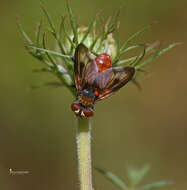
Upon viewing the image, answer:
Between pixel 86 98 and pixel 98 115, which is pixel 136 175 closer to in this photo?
pixel 86 98

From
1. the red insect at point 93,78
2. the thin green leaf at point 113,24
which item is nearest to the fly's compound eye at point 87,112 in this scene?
the red insect at point 93,78

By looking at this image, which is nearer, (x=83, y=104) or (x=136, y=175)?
(x=83, y=104)

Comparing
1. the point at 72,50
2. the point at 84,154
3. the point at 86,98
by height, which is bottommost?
the point at 84,154

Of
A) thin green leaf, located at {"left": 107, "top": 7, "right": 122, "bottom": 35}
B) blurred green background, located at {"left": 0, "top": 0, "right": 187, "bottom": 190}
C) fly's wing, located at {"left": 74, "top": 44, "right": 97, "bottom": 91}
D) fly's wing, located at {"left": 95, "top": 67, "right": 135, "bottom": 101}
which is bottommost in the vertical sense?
fly's wing, located at {"left": 95, "top": 67, "right": 135, "bottom": 101}

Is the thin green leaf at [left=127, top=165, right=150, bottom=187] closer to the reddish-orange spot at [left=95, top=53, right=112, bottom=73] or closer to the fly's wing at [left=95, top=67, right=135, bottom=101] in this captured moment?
the fly's wing at [left=95, top=67, right=135, bottom=101]

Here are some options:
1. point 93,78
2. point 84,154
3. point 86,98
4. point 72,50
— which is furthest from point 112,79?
point 84,154

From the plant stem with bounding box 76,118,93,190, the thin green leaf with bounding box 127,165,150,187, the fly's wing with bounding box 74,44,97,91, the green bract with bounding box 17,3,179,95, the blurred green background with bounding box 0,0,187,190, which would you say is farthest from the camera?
the blurred green background with bounding box 0,0,187,190

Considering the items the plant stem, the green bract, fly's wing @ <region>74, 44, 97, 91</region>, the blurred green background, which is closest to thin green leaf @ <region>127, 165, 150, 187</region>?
the plant stem
